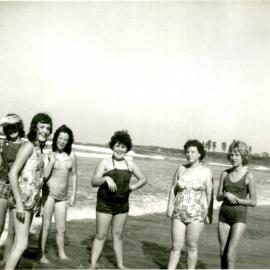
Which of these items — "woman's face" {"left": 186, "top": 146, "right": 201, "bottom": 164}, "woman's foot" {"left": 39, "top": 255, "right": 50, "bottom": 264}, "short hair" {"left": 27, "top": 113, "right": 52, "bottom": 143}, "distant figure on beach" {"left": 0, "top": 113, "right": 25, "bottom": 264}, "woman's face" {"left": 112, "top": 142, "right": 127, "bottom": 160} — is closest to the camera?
"short hair" {"left": 27, "top": 113, "right": 52, "bottom": 143}

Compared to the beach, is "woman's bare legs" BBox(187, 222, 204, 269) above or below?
above

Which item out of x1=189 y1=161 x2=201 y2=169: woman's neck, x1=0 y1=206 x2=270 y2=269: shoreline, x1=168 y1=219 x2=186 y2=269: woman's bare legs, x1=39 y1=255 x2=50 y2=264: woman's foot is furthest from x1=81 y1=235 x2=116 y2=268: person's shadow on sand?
x1=189 y1=161 x2=201 y2=169: woman's neck

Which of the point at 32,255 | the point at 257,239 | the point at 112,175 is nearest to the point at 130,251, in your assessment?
the point at 32,255

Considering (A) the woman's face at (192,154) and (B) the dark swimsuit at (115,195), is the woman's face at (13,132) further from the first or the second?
(A) the woman's face at (192,154)

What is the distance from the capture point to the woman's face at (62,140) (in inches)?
224

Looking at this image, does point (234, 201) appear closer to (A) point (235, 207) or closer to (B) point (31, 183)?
(A) point (235, 207)

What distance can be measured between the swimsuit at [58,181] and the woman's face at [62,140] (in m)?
0.17

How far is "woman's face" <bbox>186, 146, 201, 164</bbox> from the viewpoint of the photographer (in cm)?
498

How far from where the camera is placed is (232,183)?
494 cm

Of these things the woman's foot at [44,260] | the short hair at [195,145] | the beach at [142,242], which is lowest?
the beach at [142,242]

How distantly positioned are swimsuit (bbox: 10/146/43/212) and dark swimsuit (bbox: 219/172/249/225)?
2.03m

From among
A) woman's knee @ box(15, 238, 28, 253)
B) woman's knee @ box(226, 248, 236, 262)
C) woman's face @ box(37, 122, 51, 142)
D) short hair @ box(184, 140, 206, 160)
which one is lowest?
woman's knee @ box(226, 248, 236, 262)

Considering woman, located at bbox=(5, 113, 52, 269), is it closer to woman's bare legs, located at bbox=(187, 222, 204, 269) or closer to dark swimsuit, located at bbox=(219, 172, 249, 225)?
woman's bare legs, located at bbox=(187, 222, 204, 269)

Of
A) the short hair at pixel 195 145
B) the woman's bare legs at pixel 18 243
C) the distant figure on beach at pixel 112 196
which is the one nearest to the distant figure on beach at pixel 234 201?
the short hair at pixel 195 145
